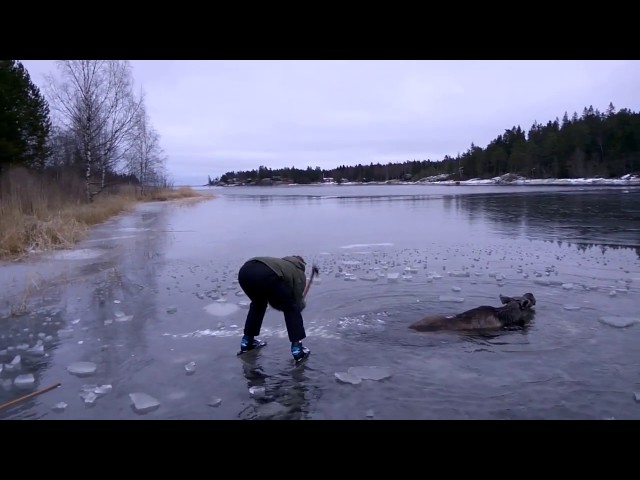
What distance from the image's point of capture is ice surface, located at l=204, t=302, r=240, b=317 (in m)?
7.55

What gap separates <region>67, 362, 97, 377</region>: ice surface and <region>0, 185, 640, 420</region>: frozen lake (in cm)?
3

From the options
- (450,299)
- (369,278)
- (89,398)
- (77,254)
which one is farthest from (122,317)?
(77,254)

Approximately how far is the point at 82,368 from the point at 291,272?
252 cm

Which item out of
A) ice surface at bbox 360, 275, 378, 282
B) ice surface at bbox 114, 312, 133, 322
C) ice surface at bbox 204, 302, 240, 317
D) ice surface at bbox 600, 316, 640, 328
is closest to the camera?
ice surface at bbox 600, 316, 640, 328

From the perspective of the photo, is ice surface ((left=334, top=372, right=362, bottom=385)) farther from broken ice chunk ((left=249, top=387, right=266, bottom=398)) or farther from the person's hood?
the person's hood

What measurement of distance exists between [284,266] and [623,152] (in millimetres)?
91747

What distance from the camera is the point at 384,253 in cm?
1304

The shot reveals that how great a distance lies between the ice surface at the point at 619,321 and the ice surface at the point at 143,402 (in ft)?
19.5

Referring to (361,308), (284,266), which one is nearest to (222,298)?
(361,308)

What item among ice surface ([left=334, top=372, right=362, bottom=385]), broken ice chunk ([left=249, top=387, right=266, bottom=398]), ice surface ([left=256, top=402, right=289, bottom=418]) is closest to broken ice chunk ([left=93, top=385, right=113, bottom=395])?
broken ice chunk ([left=249, top=387, right=266, bottom=398])

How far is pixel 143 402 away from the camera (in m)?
4.39

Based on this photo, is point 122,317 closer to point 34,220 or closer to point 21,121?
point 34,220

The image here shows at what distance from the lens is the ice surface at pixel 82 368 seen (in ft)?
16.7
